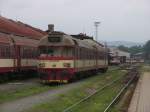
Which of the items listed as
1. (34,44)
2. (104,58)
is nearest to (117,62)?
(104,58)

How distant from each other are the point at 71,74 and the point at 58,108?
1420 cm

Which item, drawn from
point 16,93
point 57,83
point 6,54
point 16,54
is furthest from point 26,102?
point 16,54

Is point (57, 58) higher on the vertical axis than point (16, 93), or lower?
higher

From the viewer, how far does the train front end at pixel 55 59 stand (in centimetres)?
3281

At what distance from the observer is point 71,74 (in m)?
33.5

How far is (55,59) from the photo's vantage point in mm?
32750

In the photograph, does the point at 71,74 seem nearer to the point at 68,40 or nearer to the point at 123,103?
the point at 68,40

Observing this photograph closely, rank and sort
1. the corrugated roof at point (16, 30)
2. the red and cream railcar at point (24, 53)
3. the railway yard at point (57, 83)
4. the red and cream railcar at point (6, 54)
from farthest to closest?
the corrugated roof at point (16, 30) < the red and cream railcar at point (24, 53) < the red and cream railcar at point (6, 54) < the railway yard at point (57, 83)

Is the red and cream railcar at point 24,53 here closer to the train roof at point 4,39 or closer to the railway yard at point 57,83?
the railway yard at point 57,83

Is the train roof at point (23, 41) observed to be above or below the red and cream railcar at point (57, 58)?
above

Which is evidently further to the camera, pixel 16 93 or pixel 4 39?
pixel 4 39

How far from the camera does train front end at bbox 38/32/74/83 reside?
32.8 meters

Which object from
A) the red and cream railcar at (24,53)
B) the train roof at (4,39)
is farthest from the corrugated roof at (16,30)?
the train roof at (4,39)

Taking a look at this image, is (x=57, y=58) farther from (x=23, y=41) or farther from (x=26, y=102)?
(x=26, y=102)
